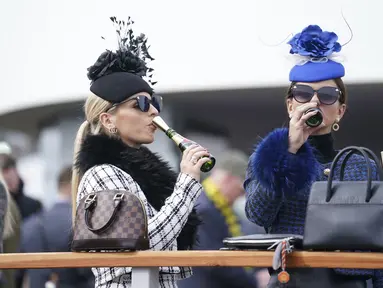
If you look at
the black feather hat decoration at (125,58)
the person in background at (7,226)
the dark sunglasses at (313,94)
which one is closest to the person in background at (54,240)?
the person in background at (7,226)

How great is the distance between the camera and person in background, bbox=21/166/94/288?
6.62 metres

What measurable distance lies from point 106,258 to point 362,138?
9.58m

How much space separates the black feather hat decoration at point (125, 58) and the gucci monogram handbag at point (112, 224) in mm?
759

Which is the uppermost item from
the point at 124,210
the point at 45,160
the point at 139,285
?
the point at 124,210

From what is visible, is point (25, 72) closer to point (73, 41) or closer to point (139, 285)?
point (73, 41)

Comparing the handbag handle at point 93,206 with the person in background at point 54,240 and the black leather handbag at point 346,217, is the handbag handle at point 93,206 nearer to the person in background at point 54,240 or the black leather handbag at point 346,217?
the black leather handbag at point 346,217

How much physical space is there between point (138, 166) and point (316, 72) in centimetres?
73

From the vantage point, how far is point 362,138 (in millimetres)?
12492

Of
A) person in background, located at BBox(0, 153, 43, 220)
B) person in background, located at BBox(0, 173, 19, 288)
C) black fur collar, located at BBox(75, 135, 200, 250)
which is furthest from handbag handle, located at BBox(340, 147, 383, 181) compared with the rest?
person in background, located at BBox(0, 153, 43, 220)

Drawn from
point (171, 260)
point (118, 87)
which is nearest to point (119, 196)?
point (171, 260)

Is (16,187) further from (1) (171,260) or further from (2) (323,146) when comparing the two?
(1) (171,260)

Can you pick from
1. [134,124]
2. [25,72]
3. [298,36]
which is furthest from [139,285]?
[25,72]

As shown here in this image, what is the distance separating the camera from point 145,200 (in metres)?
3.58

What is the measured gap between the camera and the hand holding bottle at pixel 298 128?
3.40m
